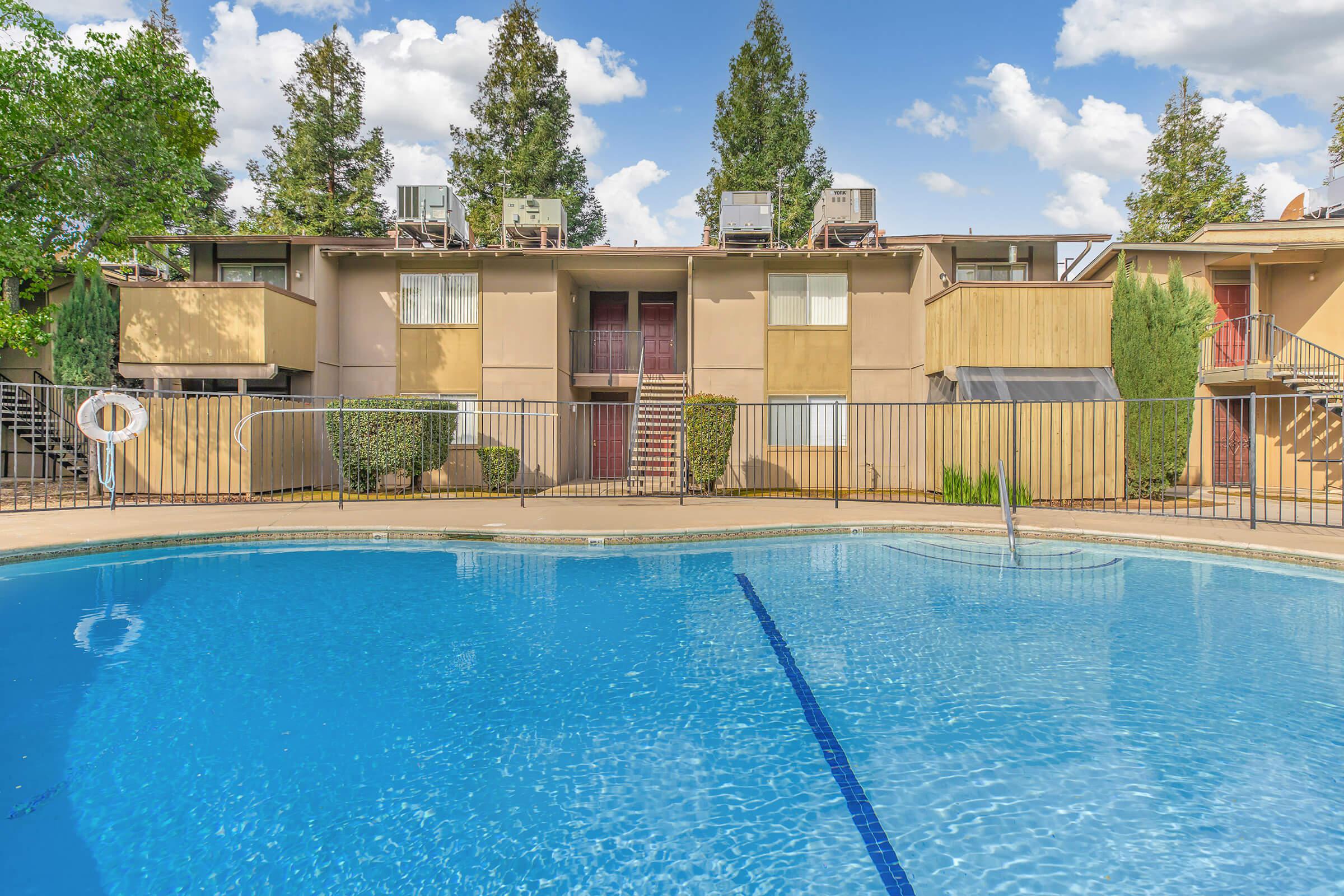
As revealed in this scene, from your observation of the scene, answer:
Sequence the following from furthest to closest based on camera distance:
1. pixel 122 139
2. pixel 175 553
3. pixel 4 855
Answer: pixel 122 139 → pixel 175 553 → pixel 4 855

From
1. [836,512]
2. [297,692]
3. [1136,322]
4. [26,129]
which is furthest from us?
[26,129]

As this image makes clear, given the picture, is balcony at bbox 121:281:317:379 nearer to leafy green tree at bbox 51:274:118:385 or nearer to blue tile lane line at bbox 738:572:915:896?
leafy green tree at bbox 51:274:118:385

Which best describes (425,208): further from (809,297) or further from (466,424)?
(809,297)

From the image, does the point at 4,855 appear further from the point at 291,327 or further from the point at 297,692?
the point at 291,327

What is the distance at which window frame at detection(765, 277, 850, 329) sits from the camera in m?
16.7

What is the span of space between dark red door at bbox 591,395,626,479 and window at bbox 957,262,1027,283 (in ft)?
30.9

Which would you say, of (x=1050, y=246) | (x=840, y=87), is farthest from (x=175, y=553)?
(x=840, y=87)

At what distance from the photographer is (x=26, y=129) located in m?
14.8

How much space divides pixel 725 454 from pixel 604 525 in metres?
5.31

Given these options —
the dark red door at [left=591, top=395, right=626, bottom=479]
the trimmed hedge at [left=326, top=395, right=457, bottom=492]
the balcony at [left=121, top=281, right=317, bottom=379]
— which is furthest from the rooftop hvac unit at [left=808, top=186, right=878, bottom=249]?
the balcony at [left=121, top=281, right=317, bottom=379]

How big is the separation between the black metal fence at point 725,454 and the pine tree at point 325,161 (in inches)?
491

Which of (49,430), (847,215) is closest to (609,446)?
(847,215)

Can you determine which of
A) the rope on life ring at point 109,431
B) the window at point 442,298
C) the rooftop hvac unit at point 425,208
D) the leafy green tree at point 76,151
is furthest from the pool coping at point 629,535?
the leafy green tree at point 76,151

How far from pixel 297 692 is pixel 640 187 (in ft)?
99.1
